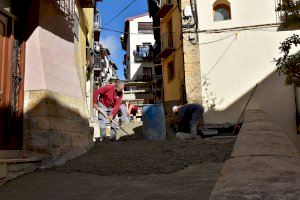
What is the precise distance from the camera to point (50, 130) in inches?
213

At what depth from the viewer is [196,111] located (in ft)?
35.1

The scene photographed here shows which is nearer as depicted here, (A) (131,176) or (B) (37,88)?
(A) (131,176)

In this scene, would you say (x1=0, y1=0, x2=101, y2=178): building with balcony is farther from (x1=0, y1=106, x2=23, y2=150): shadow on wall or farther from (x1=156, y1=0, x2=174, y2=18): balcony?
(x1=156, y1=0, x2=174, y2=18): balcony

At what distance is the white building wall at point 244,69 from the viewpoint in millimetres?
16672

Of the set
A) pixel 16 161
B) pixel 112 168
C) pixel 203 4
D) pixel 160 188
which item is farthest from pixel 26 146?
pixel 203 4

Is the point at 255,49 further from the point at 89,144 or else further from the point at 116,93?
the point at 89,144

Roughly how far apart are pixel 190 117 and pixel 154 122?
206 centimetres

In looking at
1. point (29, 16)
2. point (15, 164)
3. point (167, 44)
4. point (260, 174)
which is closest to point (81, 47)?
point (29, 16)

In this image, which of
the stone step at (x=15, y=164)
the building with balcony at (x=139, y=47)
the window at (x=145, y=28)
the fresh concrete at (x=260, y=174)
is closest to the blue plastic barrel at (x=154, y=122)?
the stone step at (x=15, y=164)

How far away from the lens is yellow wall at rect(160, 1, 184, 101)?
20.1 meters

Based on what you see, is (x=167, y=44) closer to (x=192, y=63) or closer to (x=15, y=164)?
(x=192, y=63)

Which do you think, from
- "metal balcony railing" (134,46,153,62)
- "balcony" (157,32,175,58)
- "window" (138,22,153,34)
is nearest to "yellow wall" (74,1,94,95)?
"balcony" (157,32,175,58)

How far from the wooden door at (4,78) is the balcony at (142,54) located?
3958 centimetres

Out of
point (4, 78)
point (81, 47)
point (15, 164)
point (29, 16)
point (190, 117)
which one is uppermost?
point (81, 47)
